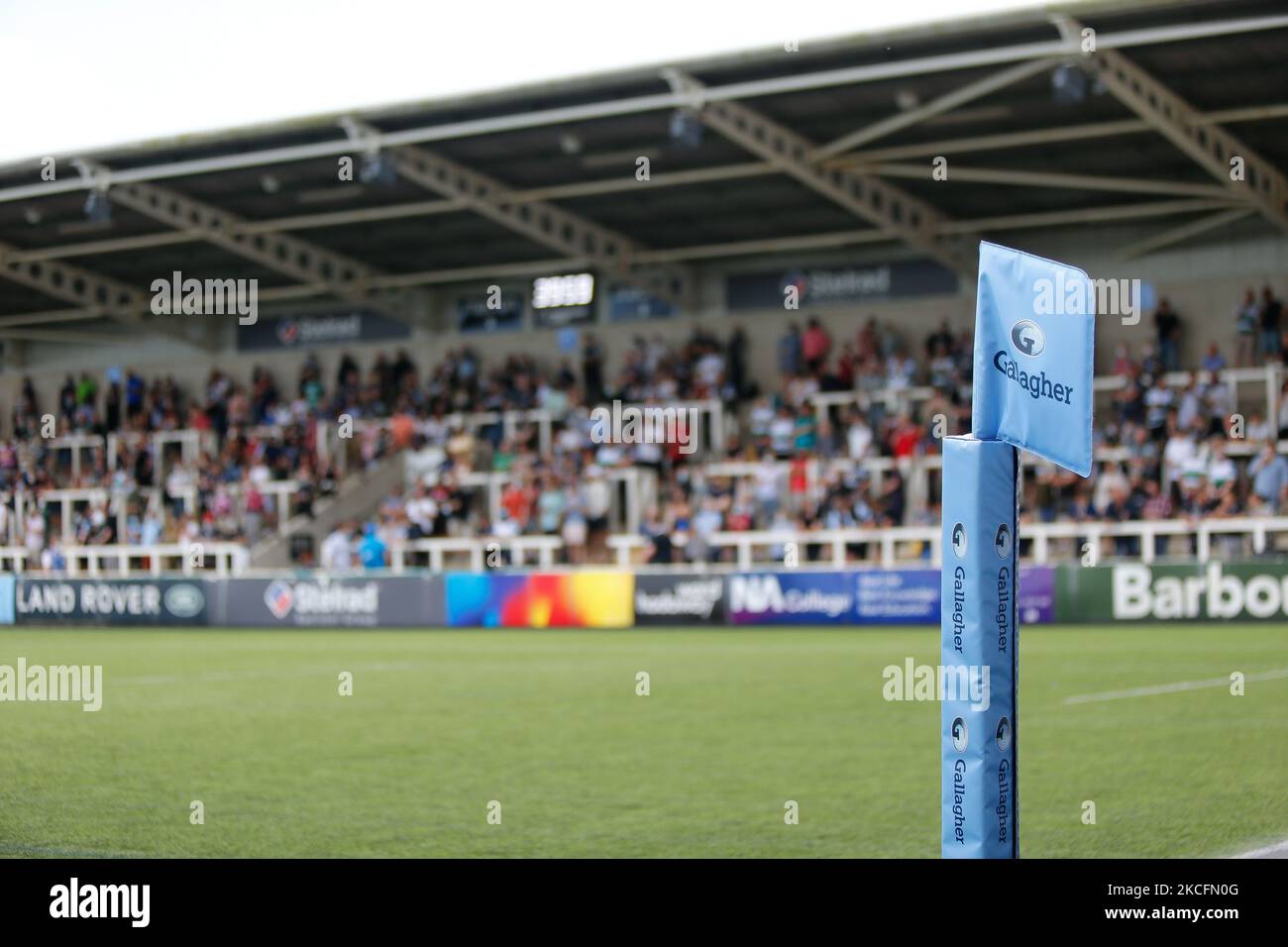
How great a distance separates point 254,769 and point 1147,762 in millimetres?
5573

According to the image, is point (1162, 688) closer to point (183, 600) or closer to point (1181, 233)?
point (1181, 233)

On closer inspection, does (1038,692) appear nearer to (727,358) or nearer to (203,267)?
(727,358)

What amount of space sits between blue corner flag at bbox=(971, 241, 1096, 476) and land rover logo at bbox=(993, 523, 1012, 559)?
0.26 m

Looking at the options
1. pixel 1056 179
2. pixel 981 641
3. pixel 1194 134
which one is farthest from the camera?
pixel 1056 179

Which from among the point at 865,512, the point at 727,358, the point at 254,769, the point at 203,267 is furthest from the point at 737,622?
the point at 203,267

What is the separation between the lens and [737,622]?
84.8 feet

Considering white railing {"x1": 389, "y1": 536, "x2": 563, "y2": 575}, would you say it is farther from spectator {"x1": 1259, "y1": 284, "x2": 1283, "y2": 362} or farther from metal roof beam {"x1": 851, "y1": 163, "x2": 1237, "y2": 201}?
spectator {"x1": 1259, "y1": 284, "x2": 1283, "y2": 362}

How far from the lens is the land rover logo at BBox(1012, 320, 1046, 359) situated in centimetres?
503

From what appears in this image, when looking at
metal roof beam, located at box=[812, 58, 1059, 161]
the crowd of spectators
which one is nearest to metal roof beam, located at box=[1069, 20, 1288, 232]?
metal roof beam, located at box=[812, 58, 1059, 161]

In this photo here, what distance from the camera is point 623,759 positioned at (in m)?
10.7

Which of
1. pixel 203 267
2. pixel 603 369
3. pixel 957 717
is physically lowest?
pixel 957 717

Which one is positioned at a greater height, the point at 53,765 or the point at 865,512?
the point at 865,512

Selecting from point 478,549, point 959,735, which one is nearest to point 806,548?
point 478,549

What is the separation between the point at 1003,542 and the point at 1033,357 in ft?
1.92
